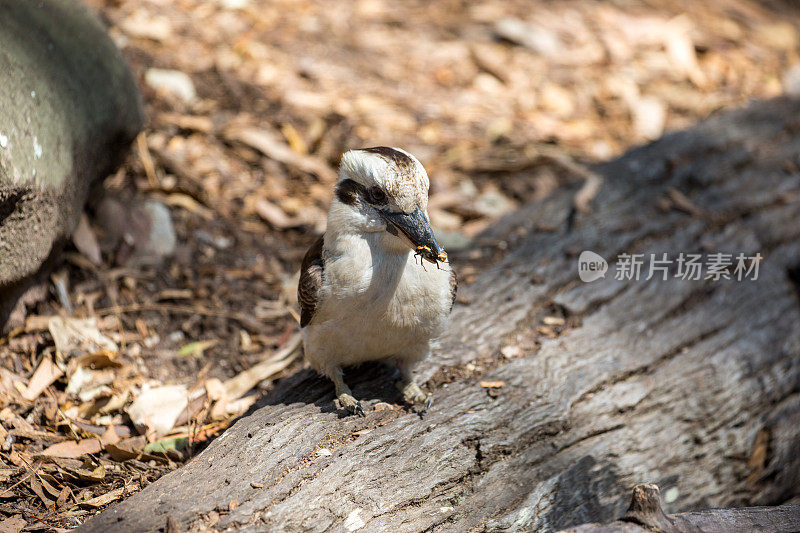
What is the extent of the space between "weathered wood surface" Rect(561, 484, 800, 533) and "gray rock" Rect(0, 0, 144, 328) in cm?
307

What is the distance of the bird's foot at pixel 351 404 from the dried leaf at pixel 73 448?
1280 millimetres

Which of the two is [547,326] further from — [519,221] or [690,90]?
[690,90]

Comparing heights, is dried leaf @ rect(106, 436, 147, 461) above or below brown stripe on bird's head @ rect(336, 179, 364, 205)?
below

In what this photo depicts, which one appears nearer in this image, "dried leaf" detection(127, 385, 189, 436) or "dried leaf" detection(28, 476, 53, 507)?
"dried leaf" detection(28, 476, 53, 507)

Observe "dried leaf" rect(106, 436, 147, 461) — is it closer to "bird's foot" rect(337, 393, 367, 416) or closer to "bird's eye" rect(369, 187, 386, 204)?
"bird's foot" rect(337, 393, 367, 416)

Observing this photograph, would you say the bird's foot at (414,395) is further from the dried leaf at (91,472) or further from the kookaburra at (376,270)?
the dried leaf at (91,472)

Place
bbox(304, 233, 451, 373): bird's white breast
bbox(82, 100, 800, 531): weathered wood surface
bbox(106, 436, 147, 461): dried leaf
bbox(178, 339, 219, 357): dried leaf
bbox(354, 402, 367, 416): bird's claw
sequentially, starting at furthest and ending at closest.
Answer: bbox(178, 339, 219, 357): dried leaf → bbox(106, 436, 147, 461): dried leaf → bbox(354, 402, 367, 416): bird's claw → bbox(304, 233, 451, 373): bird's white breast → bbox(82, 100, 800, 531): weathered wood surface

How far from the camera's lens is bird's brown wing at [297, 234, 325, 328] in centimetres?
334

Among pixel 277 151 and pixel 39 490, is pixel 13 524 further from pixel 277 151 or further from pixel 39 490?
pixel 277 151

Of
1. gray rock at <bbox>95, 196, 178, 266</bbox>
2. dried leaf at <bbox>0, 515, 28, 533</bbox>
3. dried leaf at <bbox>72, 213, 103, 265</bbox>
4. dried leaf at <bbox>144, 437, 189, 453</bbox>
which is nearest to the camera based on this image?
dried leaf at <bbox>0, 515, 28, 533</bbox>

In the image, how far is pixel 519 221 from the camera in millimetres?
5102

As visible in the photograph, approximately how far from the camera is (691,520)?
9.38 feet

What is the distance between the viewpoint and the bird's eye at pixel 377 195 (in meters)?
3.20

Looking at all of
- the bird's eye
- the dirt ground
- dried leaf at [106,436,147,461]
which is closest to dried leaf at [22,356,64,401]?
the dirt ground
